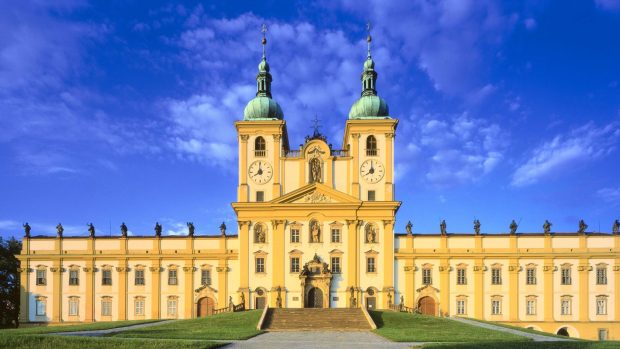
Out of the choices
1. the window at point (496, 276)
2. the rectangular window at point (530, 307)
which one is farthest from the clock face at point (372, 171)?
the rectangular window at point (530, 307)

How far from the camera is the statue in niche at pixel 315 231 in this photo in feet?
176

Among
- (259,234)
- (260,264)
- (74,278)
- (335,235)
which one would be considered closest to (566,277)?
(335,235)

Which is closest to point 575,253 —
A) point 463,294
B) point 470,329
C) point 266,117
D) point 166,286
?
point 463,294

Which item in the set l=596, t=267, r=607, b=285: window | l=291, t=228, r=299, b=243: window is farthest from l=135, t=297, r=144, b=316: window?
l=596, t=267, r=607, b=285: window

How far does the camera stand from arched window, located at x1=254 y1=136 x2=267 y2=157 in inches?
2179

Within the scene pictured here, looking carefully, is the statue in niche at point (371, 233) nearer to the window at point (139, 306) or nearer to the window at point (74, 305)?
the window at point (139, 306)

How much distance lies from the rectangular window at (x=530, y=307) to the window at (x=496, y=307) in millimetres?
2485

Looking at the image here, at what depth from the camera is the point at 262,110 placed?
2233 inches

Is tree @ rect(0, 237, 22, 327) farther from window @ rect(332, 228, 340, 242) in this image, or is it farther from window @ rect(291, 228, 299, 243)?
window @ rect(332, 228, 340, 242)

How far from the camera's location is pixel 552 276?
178 ft

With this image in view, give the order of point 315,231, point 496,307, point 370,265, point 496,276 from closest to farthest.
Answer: point 370,265 → point 315,231 → point 496,307 → point 496,276

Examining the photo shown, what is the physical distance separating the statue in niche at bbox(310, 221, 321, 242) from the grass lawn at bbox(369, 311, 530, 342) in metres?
10.0

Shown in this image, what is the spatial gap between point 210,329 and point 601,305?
37646mm

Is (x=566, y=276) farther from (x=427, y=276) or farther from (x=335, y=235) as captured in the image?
(x=335, y=235)
